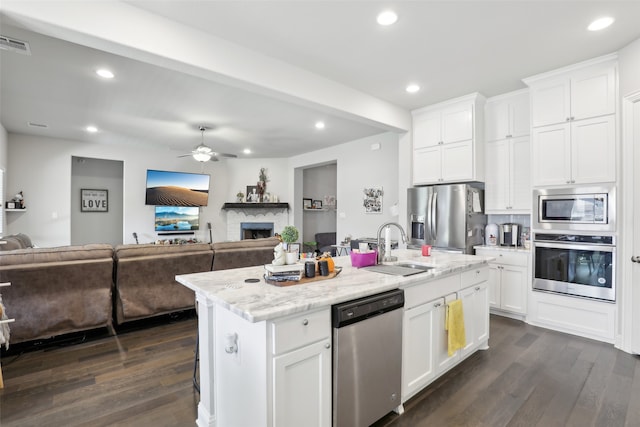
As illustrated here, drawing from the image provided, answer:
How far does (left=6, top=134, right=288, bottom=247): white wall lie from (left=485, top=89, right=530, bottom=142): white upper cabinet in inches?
244

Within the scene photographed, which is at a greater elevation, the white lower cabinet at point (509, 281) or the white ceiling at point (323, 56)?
the white ceiling at point (323, 56)

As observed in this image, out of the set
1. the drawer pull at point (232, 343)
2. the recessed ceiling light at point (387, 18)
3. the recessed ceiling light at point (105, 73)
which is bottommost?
the drawer pull at point (232, 343)

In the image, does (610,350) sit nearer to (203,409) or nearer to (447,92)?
(447,92)

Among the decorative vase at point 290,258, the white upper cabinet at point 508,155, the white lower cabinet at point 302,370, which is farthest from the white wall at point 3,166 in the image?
the white upper cabinet at point 508,155

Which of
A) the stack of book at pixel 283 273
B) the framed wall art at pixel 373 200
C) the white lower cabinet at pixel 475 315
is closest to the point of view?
the stack of book at pixel 283 273

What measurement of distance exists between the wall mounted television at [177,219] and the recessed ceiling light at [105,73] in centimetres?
415

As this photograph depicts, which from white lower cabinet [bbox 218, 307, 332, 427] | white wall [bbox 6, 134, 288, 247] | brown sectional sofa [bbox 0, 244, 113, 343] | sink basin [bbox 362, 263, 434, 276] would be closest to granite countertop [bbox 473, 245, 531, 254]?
sink basin [bbox 362, 263, 434, 276]

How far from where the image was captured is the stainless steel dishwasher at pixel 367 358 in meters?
1.63

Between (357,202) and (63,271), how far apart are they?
185 inches

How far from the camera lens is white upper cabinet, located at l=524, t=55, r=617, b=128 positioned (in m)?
3.13

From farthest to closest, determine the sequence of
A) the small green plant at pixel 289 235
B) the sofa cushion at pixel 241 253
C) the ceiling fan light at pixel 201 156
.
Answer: the ceiling fan light at pixel 201 156, the sofa cushion at pixel 241 253, the small green plant at pixel 289 235

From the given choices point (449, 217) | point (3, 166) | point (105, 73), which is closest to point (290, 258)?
point (449, 217)

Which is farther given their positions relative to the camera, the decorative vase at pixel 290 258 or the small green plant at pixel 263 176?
the small green plant at pixel 263 176

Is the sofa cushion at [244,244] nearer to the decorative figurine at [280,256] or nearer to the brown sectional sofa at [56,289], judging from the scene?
the brown sectional sofa at [56,289]
